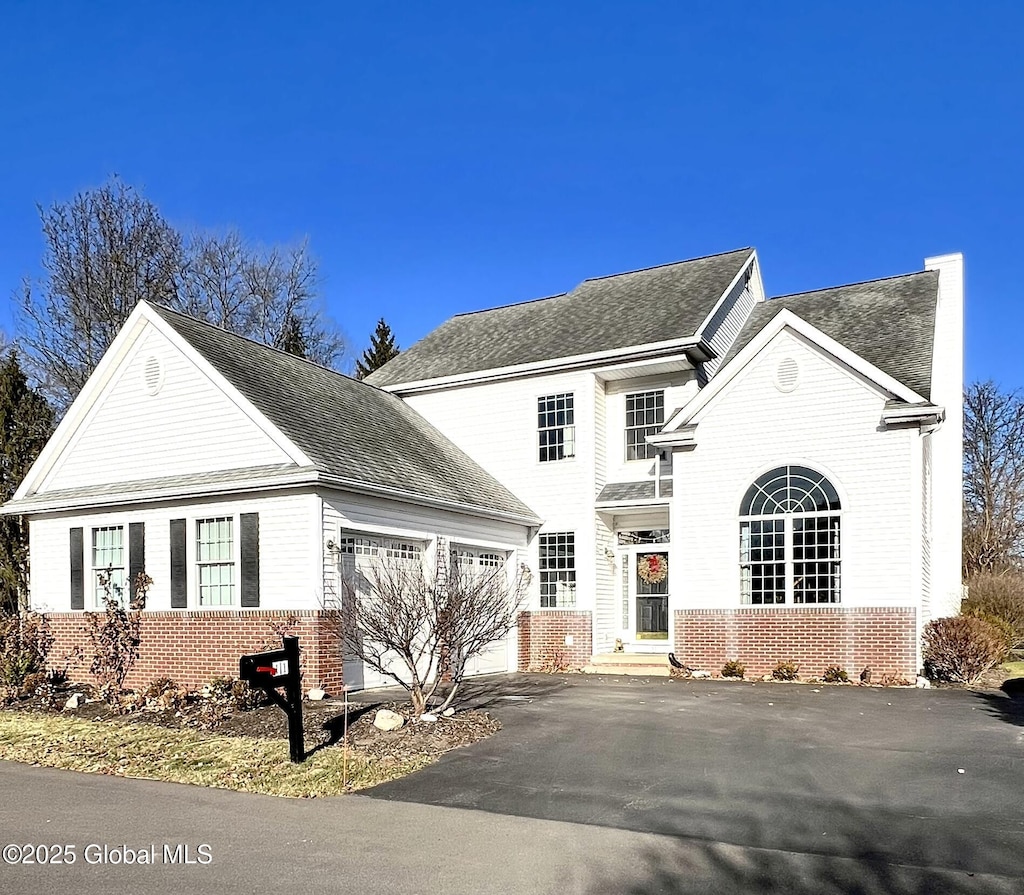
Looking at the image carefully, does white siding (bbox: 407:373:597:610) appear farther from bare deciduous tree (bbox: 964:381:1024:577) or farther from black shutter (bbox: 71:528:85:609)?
bare deciduous tree (bbox: 964:381:1024:577)

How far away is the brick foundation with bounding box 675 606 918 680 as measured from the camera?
16797 mm

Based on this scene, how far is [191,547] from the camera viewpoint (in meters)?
16.4

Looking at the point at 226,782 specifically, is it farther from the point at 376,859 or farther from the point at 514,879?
the point at 514,879

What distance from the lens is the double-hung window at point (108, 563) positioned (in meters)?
17.3

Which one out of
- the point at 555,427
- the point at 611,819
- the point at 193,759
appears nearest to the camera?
the point at 611,819

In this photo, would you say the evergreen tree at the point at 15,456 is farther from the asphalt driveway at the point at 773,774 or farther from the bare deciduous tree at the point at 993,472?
the bare deciduous tree at the point at 993,472

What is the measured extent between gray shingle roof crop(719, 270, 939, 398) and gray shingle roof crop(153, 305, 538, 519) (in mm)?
6042

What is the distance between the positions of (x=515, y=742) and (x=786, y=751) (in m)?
3.13

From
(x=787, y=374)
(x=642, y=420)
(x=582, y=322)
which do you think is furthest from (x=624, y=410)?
(x=787, y=374)

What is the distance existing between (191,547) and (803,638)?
10.8 metres

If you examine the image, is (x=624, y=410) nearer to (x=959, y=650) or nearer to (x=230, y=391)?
(x=959, y=650)

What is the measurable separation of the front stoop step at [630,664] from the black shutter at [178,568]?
8152 millimetres

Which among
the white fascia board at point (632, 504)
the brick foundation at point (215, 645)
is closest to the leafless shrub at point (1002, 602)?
the white fascia board at point (632, 504)

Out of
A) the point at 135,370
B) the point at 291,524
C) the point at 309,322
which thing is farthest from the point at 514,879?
the point at 309,322
